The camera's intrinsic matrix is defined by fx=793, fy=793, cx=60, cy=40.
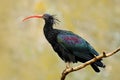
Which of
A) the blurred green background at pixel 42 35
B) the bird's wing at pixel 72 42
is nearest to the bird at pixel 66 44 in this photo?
the bird's wing at pixel 72 42

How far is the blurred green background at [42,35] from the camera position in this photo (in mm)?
62625

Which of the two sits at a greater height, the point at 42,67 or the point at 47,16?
the point at 47,16

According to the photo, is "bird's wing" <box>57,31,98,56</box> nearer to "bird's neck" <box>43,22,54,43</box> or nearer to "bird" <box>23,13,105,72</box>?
"bird" <box>23,13,105,72</box>

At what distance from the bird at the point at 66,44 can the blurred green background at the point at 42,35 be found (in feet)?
133

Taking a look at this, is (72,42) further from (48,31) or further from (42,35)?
(42,35)

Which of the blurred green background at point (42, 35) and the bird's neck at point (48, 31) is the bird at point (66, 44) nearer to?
the bird's neck at point (48, 31)

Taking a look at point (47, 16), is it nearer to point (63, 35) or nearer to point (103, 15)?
point (63, 35)

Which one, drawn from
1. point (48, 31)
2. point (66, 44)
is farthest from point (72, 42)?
point (48, 31)

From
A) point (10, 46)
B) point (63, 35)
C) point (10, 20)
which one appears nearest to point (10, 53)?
point (10, 46)

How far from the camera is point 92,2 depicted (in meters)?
72.2

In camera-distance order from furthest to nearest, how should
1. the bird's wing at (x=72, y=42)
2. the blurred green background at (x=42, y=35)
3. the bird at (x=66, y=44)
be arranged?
the blurred green background at (x=42, y=35) < the bird's wing at (x=72, y=42) < the bird at (x=66, y=44)

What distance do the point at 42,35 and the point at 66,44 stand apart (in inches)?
2086

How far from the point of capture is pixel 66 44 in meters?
15.2

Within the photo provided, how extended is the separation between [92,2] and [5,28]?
8858 mm
